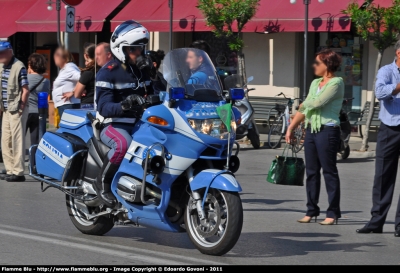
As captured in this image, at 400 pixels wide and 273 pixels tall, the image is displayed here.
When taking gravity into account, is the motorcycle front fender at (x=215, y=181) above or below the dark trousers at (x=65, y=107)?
below

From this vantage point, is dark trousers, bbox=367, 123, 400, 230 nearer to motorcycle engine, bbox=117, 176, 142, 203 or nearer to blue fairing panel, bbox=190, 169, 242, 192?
blue fairing panel, bbox=190, 169, 242, 192

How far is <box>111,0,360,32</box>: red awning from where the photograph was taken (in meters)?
17.3

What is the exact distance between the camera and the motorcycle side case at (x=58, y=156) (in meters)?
7.66

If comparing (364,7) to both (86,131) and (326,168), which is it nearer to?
(326,168)

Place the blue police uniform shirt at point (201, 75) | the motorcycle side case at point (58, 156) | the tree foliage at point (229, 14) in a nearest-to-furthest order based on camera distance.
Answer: the blue police uniform shirt at point (201, 75)
the motorcycle side case at point (58, 156)
the tree foliage at point (229, 14)

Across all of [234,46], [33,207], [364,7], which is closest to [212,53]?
[234,46]

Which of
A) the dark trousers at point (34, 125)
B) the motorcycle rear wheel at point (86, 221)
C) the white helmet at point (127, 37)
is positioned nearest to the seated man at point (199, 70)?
the white helmet at point (127, 37)

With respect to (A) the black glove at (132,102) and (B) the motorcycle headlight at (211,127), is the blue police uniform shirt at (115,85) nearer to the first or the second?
(A) the black glove at (132,102)

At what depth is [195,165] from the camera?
700 cm

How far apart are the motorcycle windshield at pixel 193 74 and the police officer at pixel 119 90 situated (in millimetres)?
218

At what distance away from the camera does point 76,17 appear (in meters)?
21.8

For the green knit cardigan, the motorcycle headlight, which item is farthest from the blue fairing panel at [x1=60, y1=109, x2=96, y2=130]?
the green knit cardigan

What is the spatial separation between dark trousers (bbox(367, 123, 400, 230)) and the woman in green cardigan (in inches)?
20.4

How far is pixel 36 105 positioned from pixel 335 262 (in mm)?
7412
